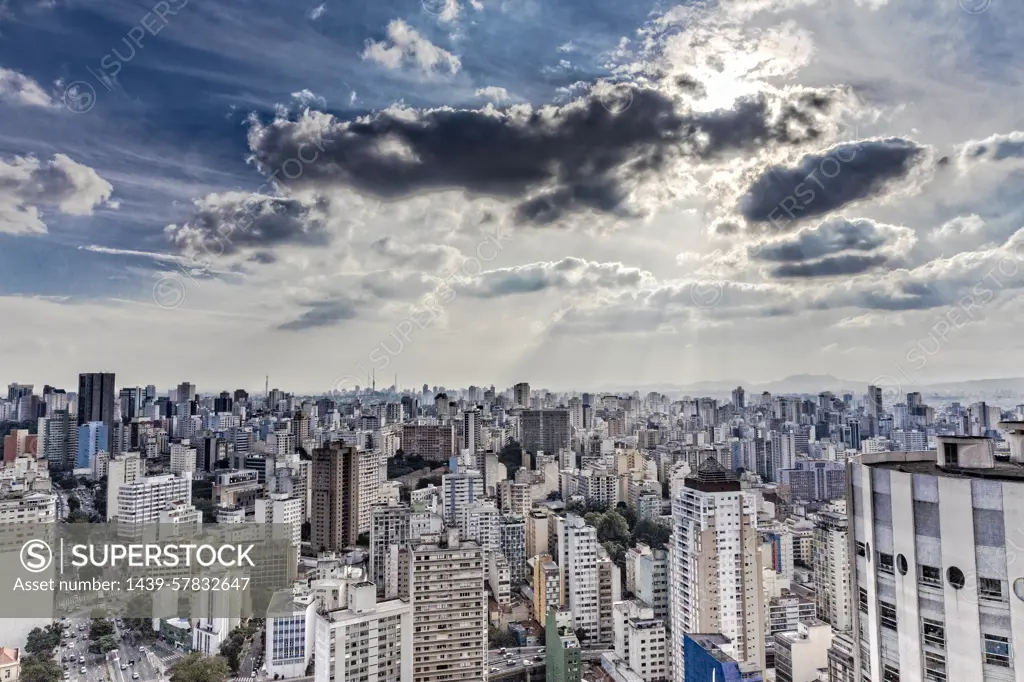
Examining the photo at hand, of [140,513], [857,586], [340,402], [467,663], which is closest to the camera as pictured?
[857,586]

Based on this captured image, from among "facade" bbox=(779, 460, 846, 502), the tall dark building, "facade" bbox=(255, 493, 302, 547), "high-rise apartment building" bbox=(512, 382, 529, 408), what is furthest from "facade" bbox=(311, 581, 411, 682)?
"high-rise apartment building" bbox=(512, 382, 529, 408)

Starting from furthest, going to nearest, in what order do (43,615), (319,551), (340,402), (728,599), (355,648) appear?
(340,402)
(319,551)
(43,615)
(728,599)
(355,648)

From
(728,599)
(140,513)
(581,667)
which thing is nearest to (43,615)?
(140,513)

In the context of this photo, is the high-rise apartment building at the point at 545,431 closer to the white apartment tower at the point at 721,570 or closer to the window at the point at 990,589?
Result: the white apartment tower at the point at 721,570

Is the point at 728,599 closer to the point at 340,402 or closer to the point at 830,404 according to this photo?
the point at 830,404

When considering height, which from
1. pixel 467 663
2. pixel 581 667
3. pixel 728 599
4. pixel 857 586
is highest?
pixel 857 586

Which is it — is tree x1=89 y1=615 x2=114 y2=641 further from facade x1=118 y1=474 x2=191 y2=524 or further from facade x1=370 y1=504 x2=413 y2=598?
facade x1=370 y1=504 x2=413 y2=598
